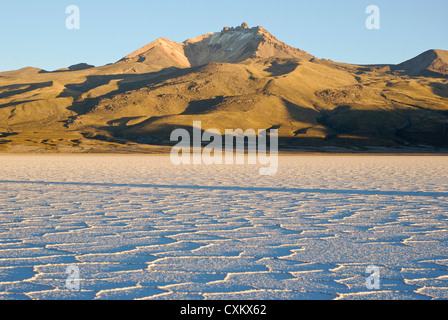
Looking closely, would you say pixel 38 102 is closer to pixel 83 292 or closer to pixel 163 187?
pixel 163 187

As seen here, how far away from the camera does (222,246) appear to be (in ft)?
17.0

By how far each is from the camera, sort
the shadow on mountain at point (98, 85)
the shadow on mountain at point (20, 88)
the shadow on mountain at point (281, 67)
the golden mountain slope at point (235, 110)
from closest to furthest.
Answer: the golden mountain slope at point (235, 110), the shadow on mountain at point (98, 85), the shadow on mountain at point (20, 88), the shadow on mountain at point (281, 67)

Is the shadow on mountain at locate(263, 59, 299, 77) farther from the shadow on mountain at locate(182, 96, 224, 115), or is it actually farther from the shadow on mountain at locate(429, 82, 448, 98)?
the shadow on mountain at locate(429, 82, 448, 98)

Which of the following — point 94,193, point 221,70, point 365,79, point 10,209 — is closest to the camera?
point 10,209

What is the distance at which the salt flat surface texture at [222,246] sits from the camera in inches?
145

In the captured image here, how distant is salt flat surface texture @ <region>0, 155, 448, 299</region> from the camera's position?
12.1 feet

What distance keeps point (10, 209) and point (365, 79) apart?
125 m

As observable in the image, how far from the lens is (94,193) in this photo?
10.6 metres

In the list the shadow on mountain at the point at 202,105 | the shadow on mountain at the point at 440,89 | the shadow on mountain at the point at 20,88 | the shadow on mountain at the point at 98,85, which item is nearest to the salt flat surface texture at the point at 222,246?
the shadow on mountain at the point at 202,105

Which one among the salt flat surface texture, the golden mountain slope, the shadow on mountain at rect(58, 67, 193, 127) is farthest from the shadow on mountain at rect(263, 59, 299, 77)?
the salt flat surface texture

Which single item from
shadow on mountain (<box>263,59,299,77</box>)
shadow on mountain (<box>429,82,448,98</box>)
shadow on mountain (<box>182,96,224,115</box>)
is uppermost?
shadow on mountain (<box>263,59,299,77</box>)

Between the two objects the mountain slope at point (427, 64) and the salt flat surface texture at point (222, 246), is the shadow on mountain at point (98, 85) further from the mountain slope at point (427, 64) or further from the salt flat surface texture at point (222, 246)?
the mountain slope at point (427, 64)

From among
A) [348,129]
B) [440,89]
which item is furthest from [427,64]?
[348,129]
